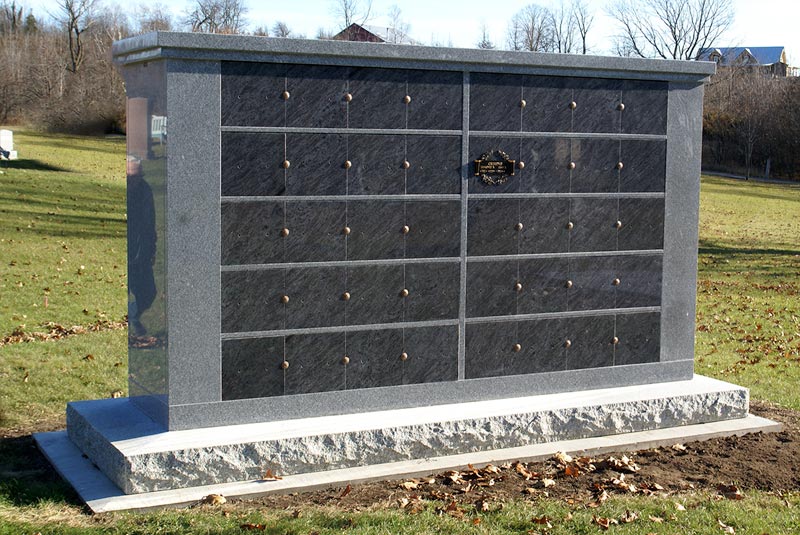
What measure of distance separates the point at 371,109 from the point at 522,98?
4.05 feet

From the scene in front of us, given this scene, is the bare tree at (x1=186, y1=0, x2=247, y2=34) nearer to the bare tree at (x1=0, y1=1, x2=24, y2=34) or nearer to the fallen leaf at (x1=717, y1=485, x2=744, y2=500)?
the bare tree at (x1=0, y1=1, x2=24, y2=34)

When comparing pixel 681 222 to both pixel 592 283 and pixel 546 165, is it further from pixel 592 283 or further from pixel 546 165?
pixel 546 165

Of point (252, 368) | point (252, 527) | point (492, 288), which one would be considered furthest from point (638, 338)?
point (252, 527)

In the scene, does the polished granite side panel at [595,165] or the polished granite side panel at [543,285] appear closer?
the polished granite side panel at [543,285]

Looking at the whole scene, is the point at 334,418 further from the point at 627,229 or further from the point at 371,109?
the point at 627,229

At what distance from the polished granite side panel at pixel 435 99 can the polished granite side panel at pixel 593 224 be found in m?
1.23

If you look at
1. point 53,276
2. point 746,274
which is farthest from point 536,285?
point 746,274

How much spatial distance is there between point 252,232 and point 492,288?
189 cm

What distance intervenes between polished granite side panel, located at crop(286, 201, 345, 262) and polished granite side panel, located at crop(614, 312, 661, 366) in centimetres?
250

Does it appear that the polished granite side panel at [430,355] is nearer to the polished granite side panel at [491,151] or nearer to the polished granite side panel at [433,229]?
the polished granite side panel at [433,229]

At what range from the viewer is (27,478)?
6.14m

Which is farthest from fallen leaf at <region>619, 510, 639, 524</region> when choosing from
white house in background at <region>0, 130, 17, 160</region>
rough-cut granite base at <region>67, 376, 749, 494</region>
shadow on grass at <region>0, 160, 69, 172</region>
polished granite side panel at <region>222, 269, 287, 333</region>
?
white house in background at <region>0, 130, 17, 160</region>

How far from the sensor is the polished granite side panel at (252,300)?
627 centimetres

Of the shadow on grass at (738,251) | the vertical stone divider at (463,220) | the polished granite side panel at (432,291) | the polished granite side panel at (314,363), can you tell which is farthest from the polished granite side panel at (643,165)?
the shadow on grass at (738,251)
